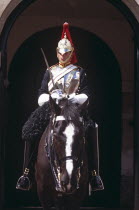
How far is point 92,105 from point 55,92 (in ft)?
12.9

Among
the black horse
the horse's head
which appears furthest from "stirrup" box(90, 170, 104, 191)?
the horse's head

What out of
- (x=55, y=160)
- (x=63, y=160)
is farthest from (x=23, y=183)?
(x=63, y=160)

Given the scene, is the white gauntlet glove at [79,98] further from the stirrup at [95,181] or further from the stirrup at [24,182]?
the stirrup at [24,182]

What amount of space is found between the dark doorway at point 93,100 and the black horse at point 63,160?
386 cm

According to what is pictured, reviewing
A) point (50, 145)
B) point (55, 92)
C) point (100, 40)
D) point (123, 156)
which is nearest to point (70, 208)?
point (50, 145)

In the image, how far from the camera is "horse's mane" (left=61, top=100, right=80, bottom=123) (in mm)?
8078

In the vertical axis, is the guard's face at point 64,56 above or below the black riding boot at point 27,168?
above

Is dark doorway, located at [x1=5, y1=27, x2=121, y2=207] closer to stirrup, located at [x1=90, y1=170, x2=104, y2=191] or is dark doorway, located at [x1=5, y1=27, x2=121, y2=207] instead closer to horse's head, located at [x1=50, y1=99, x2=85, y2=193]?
stirrup, located at [x1=90, y1=170, x2=104, y2=191]

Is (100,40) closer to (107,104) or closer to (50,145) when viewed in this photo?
(107,104)

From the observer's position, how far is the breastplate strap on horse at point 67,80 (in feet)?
29.5

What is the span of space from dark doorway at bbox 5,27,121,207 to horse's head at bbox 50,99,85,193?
4413mm

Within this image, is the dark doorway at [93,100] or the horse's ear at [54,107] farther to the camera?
the dark doorway at [93,100]

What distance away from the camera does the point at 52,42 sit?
12.7 metres

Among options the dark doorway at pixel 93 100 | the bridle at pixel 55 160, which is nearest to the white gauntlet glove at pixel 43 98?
the bridle at pixel 55 160
